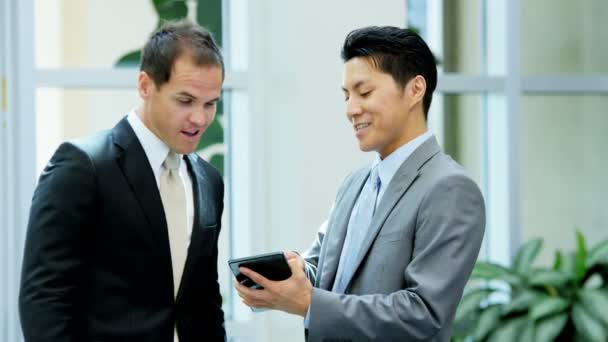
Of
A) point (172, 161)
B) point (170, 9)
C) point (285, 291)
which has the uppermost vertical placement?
point (170, 9)

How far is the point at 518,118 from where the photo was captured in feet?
15.5

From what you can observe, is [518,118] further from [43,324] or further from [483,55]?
[43,324]

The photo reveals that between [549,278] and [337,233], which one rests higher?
[337,233]

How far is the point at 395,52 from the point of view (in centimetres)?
226

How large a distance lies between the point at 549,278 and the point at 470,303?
16.2 inches

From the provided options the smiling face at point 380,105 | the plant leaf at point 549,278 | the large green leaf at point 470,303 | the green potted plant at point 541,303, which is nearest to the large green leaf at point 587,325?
the green potted plant at point 541,303

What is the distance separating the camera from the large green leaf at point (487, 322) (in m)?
4.13

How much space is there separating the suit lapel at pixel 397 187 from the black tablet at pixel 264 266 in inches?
8.1

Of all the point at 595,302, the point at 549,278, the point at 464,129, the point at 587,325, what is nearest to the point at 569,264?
the point at 549,278

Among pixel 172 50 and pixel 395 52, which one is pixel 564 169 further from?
pixel 172 50

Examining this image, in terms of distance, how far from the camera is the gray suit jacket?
2.11 metres

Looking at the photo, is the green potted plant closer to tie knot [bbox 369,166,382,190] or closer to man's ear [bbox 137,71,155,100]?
tie knot [bbox 369,166,382,190]

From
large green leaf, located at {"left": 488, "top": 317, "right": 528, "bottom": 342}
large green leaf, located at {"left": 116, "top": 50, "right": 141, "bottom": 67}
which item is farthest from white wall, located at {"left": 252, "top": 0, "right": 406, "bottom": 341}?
large green leaf, located at {"left": 488, "top": 317, "right": 528, "bottom": 342}

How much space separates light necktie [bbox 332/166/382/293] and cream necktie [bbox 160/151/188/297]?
0.43m
